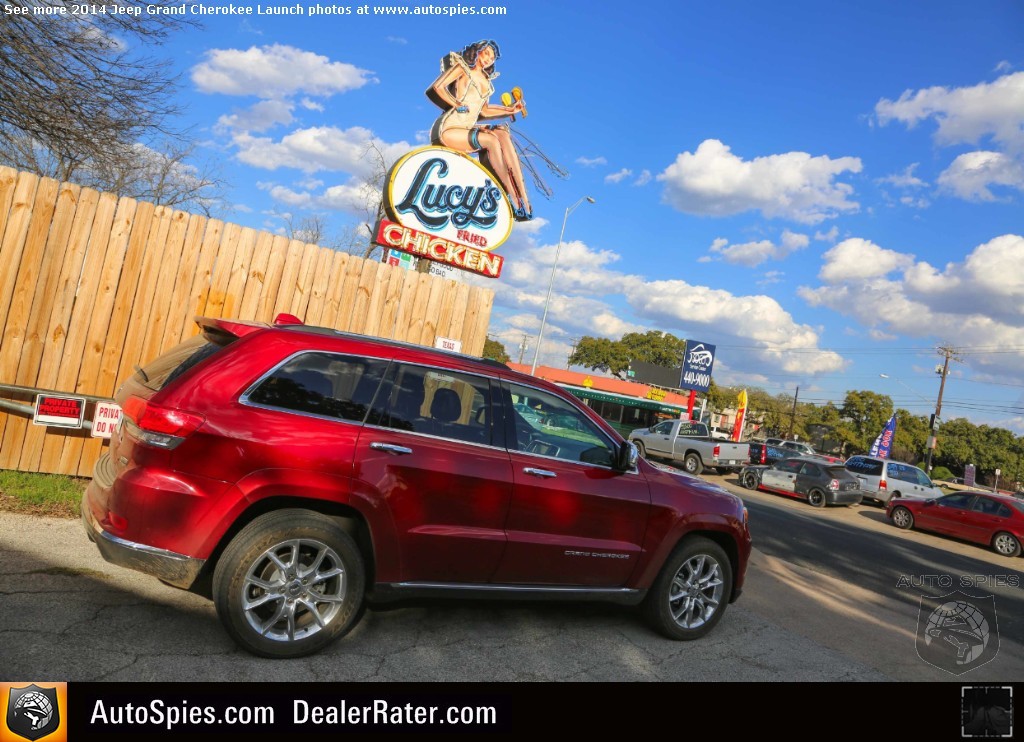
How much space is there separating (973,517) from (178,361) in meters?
17.6

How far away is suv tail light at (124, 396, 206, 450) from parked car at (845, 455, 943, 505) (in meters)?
22.6

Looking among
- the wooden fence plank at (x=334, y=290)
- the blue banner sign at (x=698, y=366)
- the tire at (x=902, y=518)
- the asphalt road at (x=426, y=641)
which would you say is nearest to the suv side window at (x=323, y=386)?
the asphalt road at (x=426, y=641)

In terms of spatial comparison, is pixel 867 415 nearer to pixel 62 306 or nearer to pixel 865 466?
pixel 865 466

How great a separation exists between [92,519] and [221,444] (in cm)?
96

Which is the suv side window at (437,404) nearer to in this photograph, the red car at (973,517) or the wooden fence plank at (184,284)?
the wooden fence plank at (184,284)

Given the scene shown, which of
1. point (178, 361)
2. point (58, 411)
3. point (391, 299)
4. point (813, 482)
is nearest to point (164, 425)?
point (178, 361)

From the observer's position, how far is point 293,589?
3.67 meters

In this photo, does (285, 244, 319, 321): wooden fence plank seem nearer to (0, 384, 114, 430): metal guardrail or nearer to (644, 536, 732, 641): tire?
(0, 384, 114, 430): metal guardrail

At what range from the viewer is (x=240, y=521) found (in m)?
3.66

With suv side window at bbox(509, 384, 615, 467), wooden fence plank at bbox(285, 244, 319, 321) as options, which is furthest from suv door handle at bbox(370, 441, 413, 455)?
wooden fence plank at bbox(285, 244, 319, 321)

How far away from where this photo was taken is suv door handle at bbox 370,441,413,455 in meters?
3.85

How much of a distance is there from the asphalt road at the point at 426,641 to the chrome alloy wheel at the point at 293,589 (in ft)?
0.61
